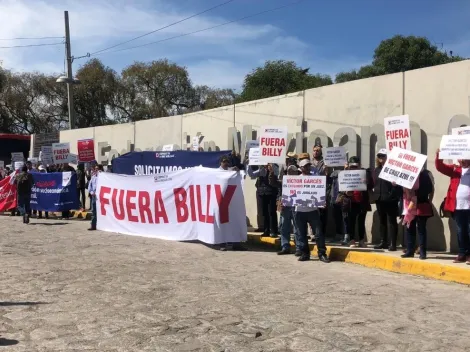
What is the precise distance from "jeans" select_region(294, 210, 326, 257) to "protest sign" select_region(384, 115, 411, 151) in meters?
1.83

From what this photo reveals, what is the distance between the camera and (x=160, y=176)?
1290 cm

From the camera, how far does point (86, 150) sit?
781 inches

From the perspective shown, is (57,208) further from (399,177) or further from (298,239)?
(399,177)

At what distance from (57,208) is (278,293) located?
12408 mm

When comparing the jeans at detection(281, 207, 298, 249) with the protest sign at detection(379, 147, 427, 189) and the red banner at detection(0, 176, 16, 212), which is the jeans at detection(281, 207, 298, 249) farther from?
the red banner at detection(0, 176, 16, 212)

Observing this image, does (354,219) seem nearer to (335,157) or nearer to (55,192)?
(335,157)

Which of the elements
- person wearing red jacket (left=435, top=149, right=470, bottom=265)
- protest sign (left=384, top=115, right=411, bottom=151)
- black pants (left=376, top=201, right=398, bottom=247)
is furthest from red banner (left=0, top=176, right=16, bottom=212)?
person wearing red jacket (left=435, top=149, right=470, bottom=265)

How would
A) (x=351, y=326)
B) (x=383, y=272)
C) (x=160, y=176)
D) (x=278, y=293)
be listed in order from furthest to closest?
(x=160, y=176)
(x=383, y=272)
(x=278, y=293)
(x=351, y=326)

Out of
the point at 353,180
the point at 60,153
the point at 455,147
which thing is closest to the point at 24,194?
the point at 60,153

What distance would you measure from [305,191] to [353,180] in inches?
45.1

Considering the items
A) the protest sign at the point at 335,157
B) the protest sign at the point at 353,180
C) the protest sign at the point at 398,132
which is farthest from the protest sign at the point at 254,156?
the protest sign at the point at 398,132

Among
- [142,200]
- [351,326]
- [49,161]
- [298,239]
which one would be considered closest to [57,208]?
[49,161]

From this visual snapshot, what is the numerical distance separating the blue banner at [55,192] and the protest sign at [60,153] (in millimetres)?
1238

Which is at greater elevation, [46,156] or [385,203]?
[46,156]
